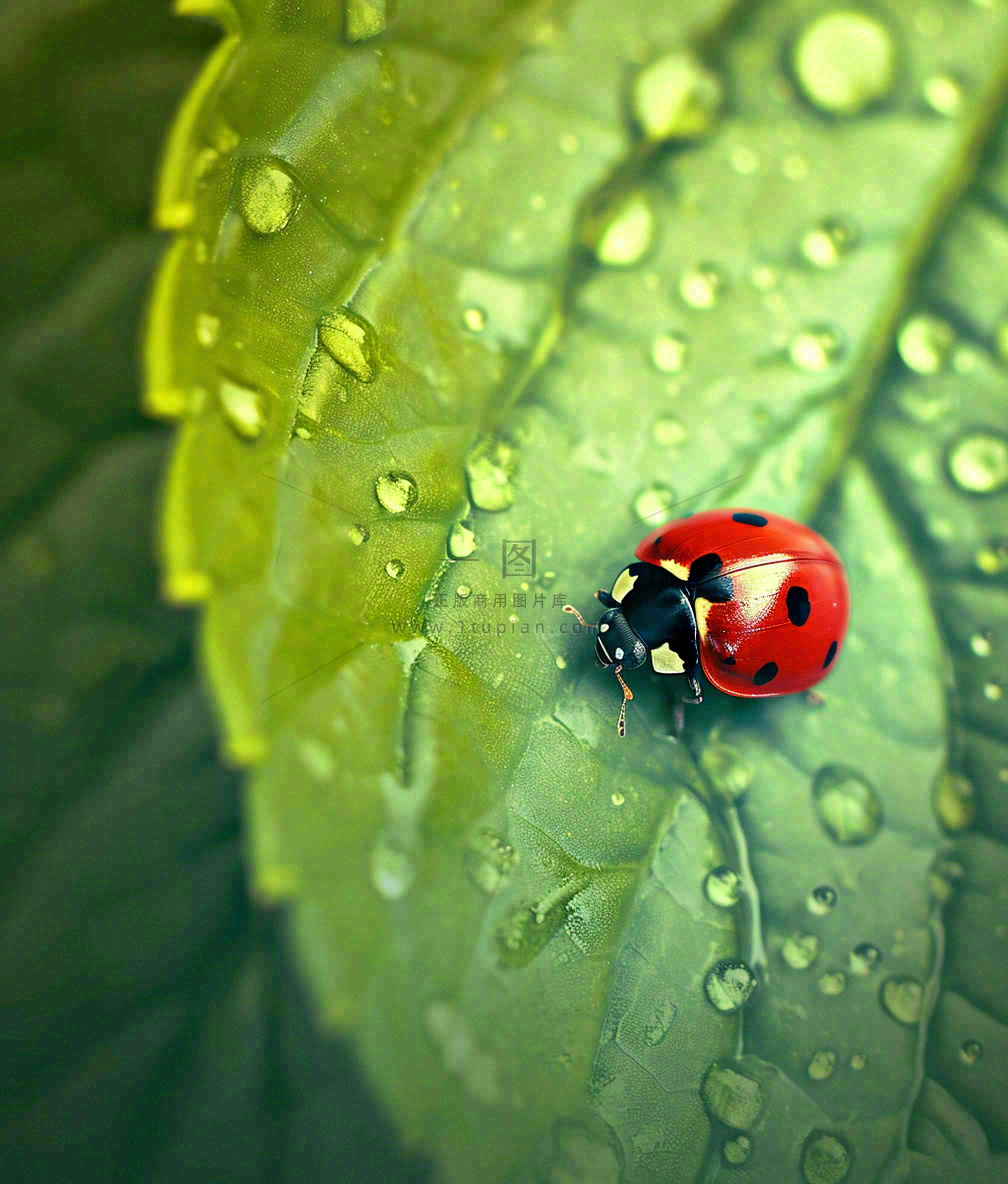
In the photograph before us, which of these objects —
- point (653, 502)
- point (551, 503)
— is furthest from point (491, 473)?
point (653, 502)

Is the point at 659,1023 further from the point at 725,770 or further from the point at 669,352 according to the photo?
the point at 669,352

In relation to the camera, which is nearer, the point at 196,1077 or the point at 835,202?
the point at 196,1077

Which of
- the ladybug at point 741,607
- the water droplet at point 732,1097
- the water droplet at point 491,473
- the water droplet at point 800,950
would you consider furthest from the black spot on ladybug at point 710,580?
the water droplet at point 732,1097

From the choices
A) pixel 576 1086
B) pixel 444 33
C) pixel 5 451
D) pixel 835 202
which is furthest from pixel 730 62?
pixel 576 1086

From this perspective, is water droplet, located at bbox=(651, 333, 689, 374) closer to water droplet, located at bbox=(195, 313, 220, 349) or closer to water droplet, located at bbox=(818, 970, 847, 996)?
water droplet, located at bbox=(195, 313, 220, 349)

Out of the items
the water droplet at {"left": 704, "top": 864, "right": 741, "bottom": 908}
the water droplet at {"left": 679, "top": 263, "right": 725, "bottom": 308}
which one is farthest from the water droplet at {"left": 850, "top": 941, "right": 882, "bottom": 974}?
the water droplet at {"left": 679, "top": 263, "right": 725, "bottom": 308}

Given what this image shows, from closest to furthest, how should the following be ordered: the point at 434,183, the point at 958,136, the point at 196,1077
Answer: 1. the point at 196,1077
2. the point at 434,183
3. the point at 958,136

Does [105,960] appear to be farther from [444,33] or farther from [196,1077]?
[444,33]
